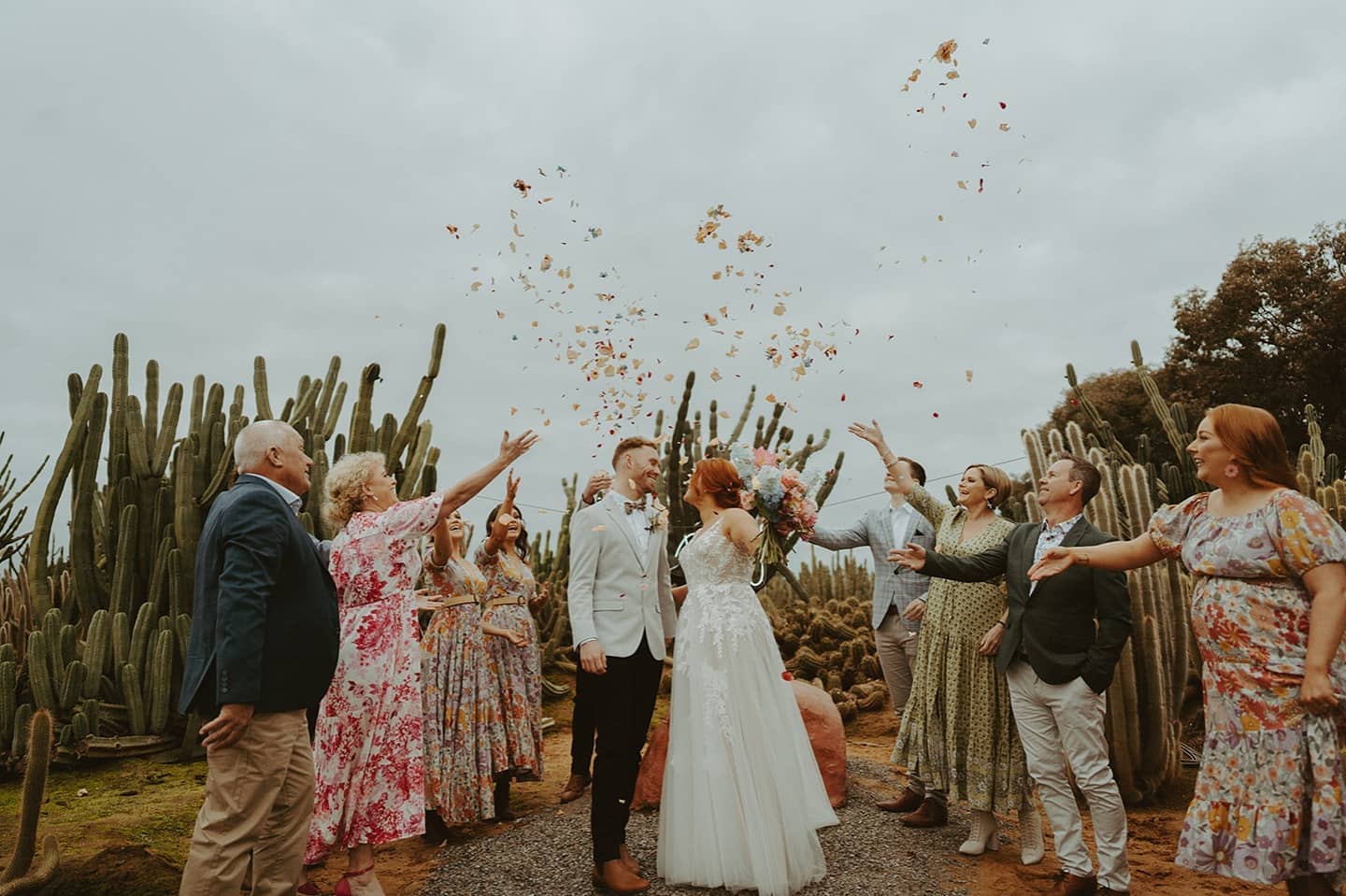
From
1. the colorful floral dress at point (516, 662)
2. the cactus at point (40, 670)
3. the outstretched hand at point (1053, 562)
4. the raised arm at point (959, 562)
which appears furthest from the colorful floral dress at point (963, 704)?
the cactus at point (40, 670)

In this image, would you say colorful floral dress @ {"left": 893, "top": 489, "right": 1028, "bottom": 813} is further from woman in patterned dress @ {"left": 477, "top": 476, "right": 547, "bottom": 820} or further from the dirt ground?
woman in patterned dress @ {"left": 477, "top": 476, "right": 547, "bottom": 820}

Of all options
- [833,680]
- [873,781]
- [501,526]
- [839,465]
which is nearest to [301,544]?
[501,526]

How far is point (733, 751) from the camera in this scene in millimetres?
3830

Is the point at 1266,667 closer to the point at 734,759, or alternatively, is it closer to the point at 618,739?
the point at 734,759

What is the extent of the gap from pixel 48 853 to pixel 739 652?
2933mm

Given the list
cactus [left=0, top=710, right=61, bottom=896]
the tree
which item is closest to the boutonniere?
cactus [left=0, top=710, right=61, bottom=896]

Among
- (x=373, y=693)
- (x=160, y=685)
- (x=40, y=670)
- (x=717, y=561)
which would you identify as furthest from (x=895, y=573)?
(x=40, y=670)

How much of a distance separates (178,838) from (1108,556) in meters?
5.12

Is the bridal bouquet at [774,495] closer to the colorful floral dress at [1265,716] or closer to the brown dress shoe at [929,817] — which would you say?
the brown dress shoe at [929,817]

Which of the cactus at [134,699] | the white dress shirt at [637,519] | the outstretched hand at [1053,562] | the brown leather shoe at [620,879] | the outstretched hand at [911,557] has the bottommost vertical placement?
the brown leather shoe at [620,879]

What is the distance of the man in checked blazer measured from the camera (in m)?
5.64

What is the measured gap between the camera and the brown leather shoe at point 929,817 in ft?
15.9

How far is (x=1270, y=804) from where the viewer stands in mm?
2871

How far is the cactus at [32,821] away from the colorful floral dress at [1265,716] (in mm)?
4148
